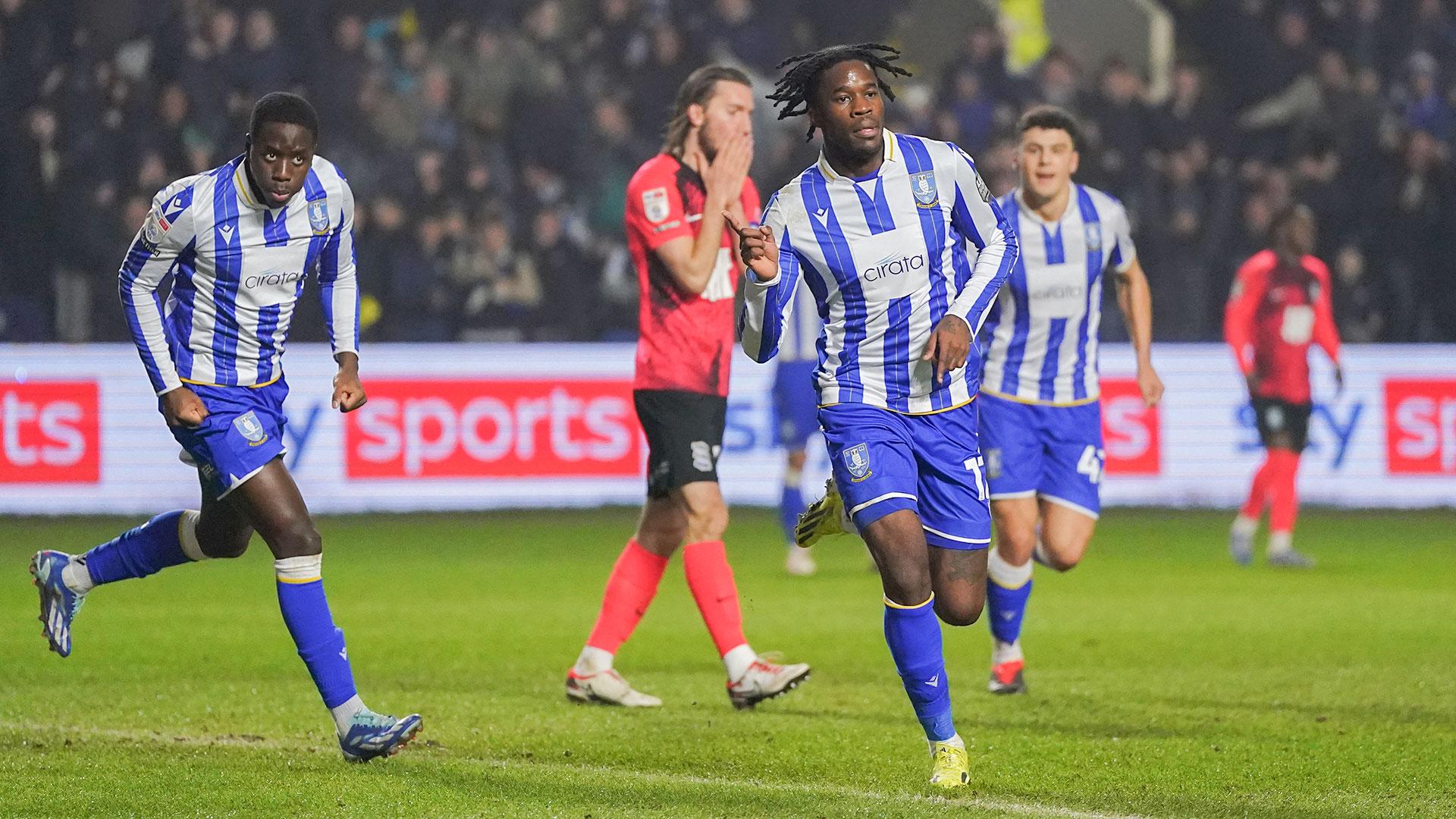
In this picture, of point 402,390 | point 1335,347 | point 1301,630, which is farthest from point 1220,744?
point 402,390

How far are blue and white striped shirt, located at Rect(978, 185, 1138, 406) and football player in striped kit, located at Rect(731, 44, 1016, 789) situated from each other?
1633 millimetres

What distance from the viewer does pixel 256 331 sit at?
571cm

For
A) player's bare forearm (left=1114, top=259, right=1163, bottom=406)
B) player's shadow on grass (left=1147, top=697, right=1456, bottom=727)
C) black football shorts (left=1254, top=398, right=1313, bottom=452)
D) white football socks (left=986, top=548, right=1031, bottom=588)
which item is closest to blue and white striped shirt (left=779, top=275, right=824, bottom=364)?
black football shorts (left=1254, top=398, right=1313, bottom=452)

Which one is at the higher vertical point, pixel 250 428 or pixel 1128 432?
pixel 250 428

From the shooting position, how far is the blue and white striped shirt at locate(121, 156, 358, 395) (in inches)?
218

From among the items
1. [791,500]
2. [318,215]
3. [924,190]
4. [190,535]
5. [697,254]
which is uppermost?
[924,190]

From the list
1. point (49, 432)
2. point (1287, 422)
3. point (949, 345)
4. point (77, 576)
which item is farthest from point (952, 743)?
point (49, 432)

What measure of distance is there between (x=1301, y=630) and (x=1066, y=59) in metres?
8.86

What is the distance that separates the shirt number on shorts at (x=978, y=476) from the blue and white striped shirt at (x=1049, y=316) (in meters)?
1.67

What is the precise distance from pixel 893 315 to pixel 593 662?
2.02 meters

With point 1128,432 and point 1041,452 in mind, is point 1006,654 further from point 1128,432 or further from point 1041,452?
point 1128,432

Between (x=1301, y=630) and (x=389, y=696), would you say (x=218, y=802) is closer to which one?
(x=389, y=696)

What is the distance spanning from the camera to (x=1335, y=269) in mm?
15938

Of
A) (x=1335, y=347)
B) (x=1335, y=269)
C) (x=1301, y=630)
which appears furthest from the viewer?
(x=1335, y=269)
